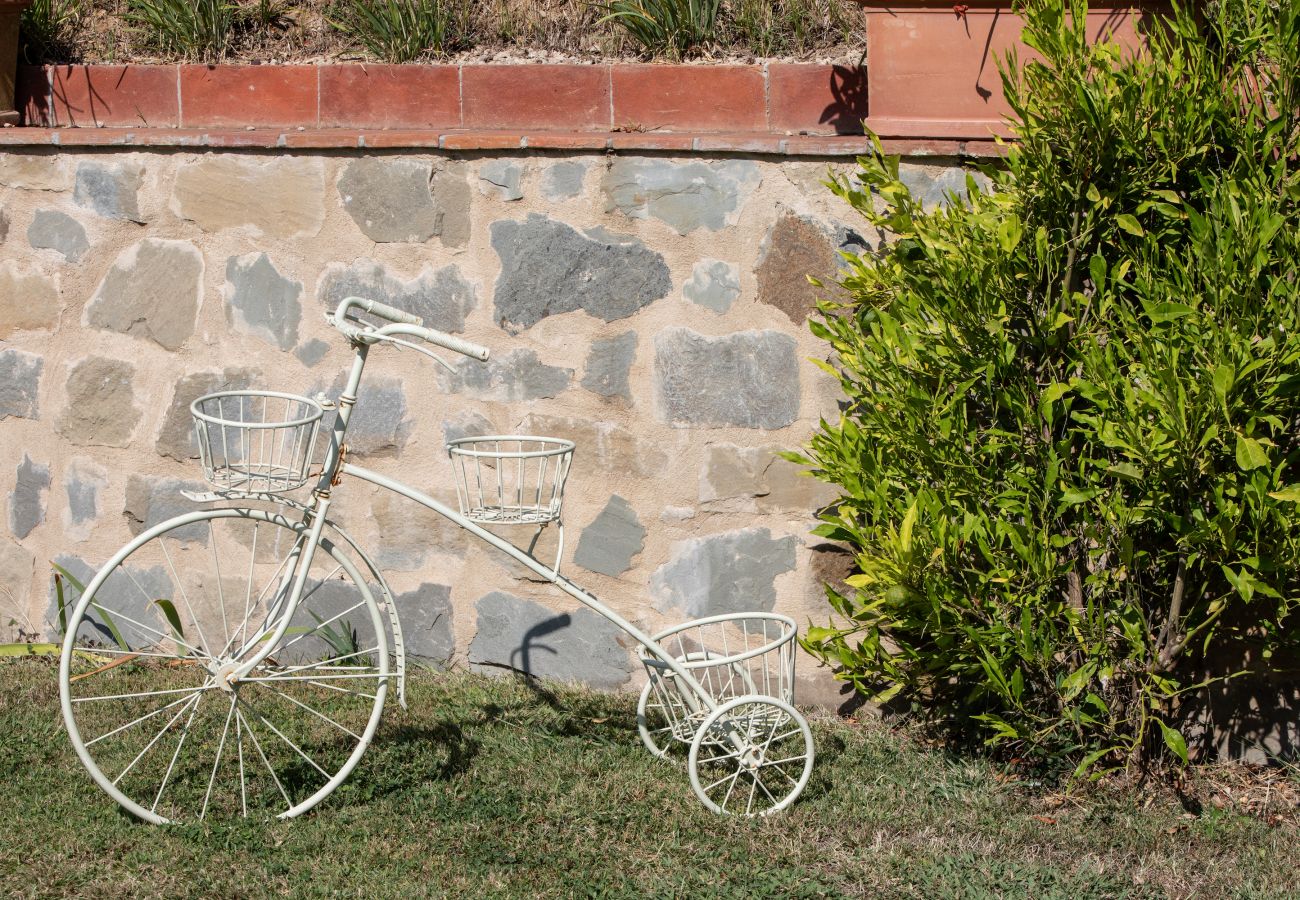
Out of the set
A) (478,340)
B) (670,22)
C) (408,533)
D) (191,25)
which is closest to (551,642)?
(408,533)

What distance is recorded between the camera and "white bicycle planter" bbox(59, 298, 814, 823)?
10.1ft

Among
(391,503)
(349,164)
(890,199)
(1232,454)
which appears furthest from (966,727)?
(349,164)

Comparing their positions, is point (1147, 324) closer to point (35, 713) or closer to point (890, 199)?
point (890, 199)

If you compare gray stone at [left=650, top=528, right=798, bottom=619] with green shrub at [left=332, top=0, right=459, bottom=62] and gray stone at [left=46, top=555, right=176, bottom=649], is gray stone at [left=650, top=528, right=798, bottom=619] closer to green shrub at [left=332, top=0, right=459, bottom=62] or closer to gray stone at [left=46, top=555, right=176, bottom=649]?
gray stone at [left=46, top=555, right=176, bottom=649]

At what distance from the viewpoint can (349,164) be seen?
12.4ft

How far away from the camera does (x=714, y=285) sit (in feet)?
12.1

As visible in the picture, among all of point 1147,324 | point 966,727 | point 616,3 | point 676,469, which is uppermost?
point 616,3

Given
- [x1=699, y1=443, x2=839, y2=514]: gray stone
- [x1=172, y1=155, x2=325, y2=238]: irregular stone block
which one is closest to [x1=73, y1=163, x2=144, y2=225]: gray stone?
[x1=172, y1=155, x2=325, y2=238]: irregular stone block

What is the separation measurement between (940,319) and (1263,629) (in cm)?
115

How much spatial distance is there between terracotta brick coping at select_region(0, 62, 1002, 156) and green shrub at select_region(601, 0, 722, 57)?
243mm

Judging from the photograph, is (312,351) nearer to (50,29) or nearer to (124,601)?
(124,601)

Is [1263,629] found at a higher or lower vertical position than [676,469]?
lower

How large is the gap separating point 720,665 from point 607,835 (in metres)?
0.58

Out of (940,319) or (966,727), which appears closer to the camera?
(940,319)
